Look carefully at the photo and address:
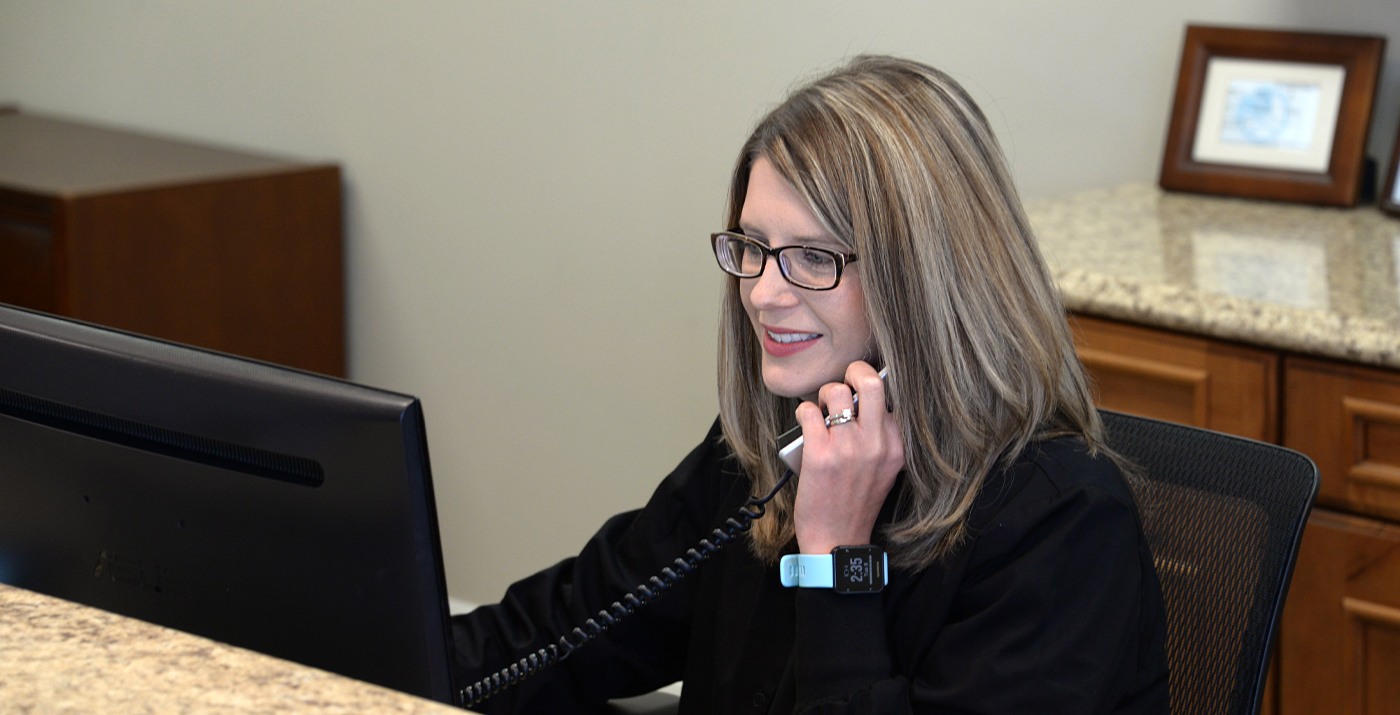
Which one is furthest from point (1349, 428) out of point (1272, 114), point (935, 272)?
point (935, 272)

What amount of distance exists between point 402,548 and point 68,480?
0.27 meters

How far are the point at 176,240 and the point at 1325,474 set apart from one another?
2.06m

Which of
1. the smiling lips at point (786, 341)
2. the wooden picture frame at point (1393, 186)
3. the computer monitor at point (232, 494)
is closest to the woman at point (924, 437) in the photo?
the smiling lips at point (786, 341)

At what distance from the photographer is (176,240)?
2.84m

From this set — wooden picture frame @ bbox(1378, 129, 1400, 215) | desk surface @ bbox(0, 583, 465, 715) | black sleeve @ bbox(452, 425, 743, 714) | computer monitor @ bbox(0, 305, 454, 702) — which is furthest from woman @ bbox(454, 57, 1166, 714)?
wooden picture frame @ bbox(1378, 129, 1400, 215)

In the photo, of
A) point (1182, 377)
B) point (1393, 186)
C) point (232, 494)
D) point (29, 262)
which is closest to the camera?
point (232, 494)

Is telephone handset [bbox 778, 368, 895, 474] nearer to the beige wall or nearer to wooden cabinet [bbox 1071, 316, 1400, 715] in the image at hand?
wooden cabinet [bbox 1071, 316, 1400, 715]

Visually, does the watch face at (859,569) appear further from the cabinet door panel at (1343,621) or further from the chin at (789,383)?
the cabinet door panel at (1343,621)

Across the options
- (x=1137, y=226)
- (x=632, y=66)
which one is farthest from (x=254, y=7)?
(x=1137, y=226)

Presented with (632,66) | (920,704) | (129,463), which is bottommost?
(920,704)

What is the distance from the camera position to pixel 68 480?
3.39ft

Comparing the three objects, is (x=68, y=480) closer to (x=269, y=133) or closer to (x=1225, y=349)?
(x=1225, y=349)

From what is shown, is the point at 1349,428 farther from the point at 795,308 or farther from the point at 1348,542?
the point at 795,308

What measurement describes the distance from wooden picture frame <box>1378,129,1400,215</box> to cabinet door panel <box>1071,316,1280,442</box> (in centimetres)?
52
